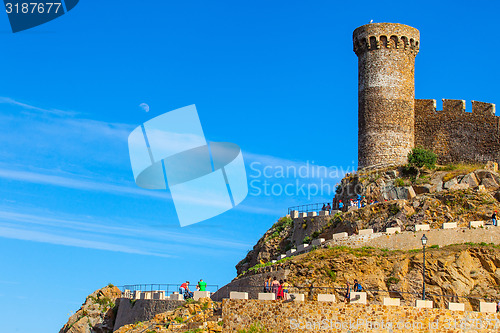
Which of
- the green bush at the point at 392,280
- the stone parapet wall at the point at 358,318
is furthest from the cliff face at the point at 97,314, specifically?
the stone parapet wall at the point at 358,318

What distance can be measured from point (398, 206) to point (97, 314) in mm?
20650

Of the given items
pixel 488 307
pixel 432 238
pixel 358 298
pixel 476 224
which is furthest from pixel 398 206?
pixel 358 298

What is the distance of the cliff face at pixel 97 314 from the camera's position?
4631 centimetres

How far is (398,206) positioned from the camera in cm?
4362

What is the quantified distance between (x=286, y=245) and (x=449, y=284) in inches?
742

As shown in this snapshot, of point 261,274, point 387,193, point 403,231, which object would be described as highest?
point 387,193

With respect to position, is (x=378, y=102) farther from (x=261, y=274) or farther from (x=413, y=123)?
(x=261, y=274)

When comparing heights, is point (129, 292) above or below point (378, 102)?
below

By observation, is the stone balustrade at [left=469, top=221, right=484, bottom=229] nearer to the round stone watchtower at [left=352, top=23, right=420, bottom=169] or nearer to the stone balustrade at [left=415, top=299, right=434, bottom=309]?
the stone balustrade at [left=415, top=299, right=434, bottom=309]

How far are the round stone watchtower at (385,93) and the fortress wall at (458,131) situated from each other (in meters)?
1.35

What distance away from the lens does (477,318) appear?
27.8m

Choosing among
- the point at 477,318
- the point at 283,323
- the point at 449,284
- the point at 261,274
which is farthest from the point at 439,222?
the point at 283,323

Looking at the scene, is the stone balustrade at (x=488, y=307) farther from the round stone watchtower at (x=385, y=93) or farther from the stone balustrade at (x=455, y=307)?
the round stone watchtower at (x=385, y=93)

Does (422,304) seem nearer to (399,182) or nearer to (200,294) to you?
(200,294)
